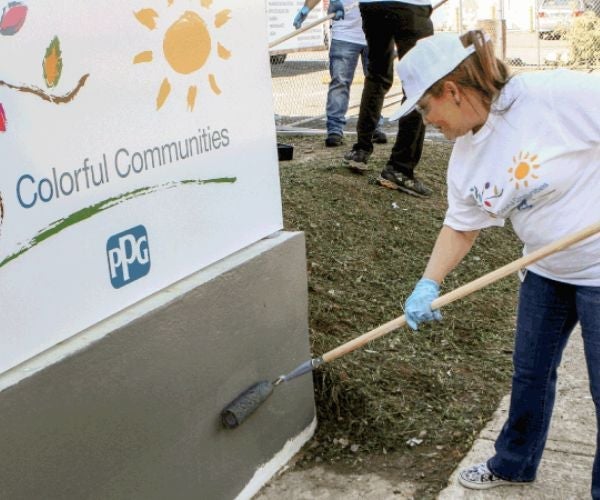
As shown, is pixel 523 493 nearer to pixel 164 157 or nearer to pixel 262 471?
pixel 262 471

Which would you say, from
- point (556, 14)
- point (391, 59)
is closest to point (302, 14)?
point (391, 59)

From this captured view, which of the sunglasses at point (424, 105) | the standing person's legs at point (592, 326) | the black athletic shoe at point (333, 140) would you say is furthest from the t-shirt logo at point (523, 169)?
the black athletic shoe at point (333, 140)

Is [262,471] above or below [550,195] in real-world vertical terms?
below

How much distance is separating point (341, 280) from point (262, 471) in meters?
1.61

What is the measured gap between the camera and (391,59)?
6.39m

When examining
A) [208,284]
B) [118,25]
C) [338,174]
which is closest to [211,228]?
[208,284]

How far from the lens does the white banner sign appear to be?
232 cm

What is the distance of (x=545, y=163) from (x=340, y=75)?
5.45 m

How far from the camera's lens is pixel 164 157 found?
285cm

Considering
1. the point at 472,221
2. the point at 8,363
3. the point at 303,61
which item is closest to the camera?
the point at 8,363

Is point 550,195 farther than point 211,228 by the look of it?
No

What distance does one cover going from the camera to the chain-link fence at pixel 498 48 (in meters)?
12.1

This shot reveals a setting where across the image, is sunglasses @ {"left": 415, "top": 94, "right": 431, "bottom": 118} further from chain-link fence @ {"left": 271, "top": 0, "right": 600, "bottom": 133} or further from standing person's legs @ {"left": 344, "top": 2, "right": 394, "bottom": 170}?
chain-link fence @ {"left": 271, "top": 0, "right": 600, "bottom": 133}

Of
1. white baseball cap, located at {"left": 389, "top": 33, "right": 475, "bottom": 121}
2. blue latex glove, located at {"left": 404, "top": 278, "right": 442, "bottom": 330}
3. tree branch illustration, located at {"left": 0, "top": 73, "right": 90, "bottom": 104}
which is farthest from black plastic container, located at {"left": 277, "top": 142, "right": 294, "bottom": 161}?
tree branch illustration, located at {"left": 0, "top": 73, "right": 90, "bottom": 104}
